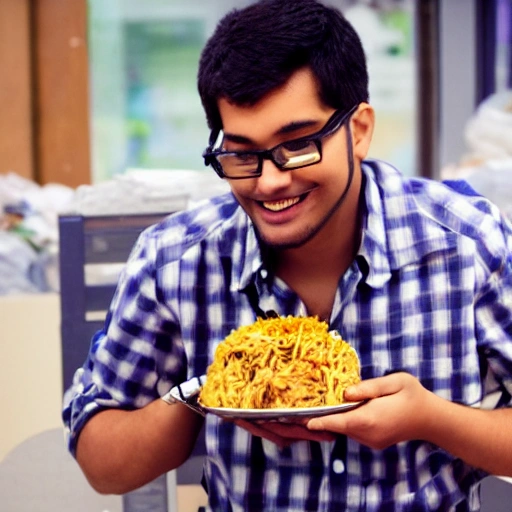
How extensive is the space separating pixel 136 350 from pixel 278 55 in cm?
57

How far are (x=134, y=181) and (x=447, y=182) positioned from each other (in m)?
0.88

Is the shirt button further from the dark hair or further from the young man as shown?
the dark hair

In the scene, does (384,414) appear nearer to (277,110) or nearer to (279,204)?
(279,204)

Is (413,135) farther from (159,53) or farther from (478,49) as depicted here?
(159,53)

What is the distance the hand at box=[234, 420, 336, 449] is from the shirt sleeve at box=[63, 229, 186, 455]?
1.28ft

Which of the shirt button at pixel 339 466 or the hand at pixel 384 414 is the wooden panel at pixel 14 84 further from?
the hand at pixel 384 414

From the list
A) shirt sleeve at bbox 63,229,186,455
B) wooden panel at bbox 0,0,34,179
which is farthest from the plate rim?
wooden panel at bbox 0,0,34,179

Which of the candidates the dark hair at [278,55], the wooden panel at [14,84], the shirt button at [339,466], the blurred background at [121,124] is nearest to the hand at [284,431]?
the shirt button at [339,466]

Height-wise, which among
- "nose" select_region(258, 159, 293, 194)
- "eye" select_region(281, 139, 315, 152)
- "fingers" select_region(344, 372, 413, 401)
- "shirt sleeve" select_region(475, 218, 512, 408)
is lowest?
"fingers" select_region(344, 372, 413, 401)

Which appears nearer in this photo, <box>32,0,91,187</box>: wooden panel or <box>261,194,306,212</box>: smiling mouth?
<box>261,194,306,212</box>: smiling mouth

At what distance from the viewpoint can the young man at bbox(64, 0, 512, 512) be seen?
1.52m

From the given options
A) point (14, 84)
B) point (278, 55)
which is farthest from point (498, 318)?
point (14, 84)

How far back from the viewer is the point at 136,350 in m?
1.71

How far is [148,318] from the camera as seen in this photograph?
170 centimetres
